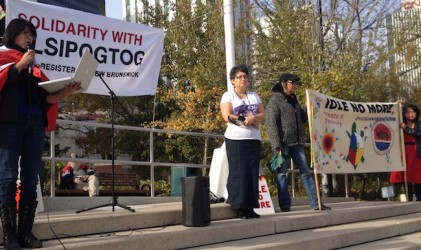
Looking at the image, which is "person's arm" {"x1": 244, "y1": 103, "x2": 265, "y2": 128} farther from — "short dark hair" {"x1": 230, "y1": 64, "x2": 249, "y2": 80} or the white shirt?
"short dark hair" {"x1": 230, "y1": 64, "x2": 249, "y2": 80}

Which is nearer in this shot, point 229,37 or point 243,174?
point 243,174

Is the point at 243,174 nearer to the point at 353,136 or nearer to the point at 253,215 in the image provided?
the point at 253,215

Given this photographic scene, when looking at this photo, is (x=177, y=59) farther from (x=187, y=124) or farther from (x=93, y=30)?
(x=93, y=30)

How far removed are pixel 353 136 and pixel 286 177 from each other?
7.03ft

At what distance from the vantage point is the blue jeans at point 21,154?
381cm

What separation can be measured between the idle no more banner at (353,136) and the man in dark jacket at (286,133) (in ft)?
1.53

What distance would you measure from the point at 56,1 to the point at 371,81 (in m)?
11.7

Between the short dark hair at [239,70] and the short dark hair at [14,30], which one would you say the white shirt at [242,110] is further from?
the short dark hair at [14,30]

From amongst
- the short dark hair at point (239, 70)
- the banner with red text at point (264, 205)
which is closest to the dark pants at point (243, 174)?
the banner with red text at point (264, 205)

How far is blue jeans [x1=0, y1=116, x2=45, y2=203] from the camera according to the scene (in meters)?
3.81

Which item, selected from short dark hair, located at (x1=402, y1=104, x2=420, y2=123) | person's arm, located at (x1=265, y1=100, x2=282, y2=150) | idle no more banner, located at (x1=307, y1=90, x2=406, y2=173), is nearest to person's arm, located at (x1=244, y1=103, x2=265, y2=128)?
person's arm, located at (x1=265, y1=100, x2=282, y2=150)

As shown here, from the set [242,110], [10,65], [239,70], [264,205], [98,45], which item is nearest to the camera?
[10,65]

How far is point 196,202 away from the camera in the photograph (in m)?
5.29

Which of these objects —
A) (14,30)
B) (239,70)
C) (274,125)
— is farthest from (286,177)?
(14,30)
